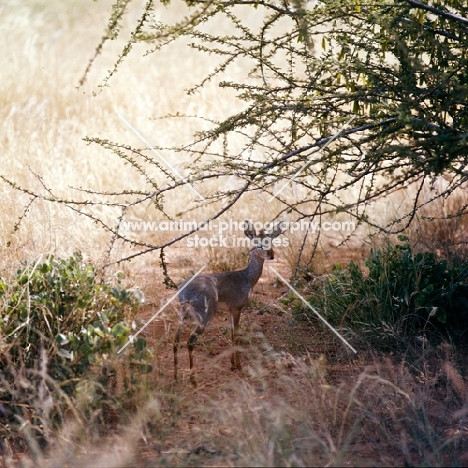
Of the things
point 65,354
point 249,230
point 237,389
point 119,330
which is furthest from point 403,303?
point 65,354

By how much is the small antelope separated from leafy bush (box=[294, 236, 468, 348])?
21.4 inches

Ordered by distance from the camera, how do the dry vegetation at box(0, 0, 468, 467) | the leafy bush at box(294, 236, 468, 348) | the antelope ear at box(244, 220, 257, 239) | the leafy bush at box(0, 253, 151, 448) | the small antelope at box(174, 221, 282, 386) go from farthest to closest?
the antelope ear at box(244, 220, 257, 239) < the leafy bush at box(294, 236, 468, 348) < the small antelope at box(174, 221, 282, 386) < the leafy bush at box(0, 253, 151, 448) < the dry vegetation at box(0, 0, 468, 467)

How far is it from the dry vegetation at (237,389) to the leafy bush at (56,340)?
4.2 inches

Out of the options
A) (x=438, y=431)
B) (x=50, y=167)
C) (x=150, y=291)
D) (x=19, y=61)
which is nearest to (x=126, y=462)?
(x=438, y=431)

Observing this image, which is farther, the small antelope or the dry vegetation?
the small antelope

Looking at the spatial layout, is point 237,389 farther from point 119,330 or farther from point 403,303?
point 403,303

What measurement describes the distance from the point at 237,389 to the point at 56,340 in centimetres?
97

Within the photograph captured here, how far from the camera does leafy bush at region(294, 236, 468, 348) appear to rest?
4.79m

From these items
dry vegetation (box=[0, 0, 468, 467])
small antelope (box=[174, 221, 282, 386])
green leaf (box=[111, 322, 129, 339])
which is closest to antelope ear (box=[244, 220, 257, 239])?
small antelope (box=[174, 221, 282, 386])

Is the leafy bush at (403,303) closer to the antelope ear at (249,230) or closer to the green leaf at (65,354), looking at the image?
the antelope ear at (249,230)

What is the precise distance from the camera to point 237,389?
12.4 ft

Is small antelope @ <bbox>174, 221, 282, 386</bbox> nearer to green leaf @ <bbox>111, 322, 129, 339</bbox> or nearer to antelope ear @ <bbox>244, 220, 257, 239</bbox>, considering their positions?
antelope ear @ <bbox>244, 220, 257, 239</bbox>

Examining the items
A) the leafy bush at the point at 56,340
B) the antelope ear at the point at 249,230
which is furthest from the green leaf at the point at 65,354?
the antelope ear at the point at 249,230

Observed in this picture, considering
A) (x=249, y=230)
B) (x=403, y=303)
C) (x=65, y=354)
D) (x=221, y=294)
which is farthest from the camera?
(x=249, y=230)
